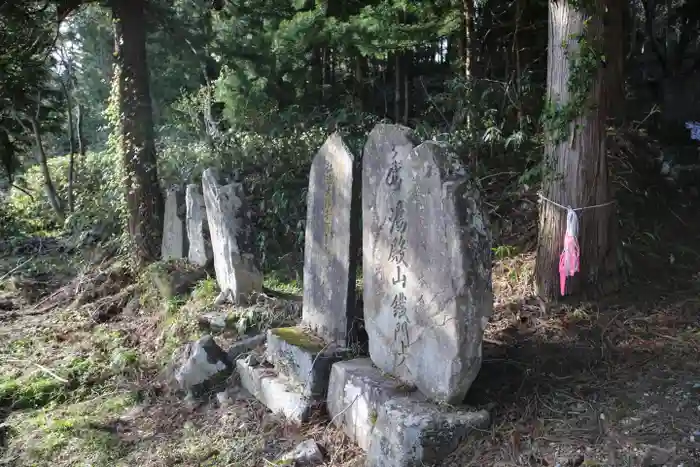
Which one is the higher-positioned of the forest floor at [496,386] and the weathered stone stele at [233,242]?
the weathered stone stele at [233,242]

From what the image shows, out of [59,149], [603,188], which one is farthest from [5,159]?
[59,149]

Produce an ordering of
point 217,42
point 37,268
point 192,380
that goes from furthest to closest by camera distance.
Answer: point 37,268 → point 217,42 → point 192,380

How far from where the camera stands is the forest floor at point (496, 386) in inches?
121

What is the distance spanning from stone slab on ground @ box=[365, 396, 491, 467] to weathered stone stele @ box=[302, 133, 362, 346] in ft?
3.14

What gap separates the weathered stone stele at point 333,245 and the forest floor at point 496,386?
0.69 m

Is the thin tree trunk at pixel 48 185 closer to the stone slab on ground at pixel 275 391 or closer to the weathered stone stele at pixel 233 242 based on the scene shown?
the weathered stone stele at pixel 233 242

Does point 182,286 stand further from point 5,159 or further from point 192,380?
point 5,159

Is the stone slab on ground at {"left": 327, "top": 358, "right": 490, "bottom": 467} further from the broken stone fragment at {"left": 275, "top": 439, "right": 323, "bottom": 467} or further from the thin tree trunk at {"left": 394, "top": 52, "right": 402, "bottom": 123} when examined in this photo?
the thin tree trunk at {"left": 394, "top": 52, "right": 402, "bottom": 123}

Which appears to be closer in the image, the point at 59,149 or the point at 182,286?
the point at 182,286

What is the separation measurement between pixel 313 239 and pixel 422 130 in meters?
3.36

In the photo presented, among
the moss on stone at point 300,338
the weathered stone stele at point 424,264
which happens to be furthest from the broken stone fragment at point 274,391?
the weathered stone stele at point 424,264

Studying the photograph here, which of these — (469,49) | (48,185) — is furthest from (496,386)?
(48,185)

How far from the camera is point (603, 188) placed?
4.29 metres

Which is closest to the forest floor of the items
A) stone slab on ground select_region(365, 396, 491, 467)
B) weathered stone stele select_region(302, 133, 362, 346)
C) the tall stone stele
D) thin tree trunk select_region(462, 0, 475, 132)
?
stone slab on ground select_region(365, 396, 491, 467)
